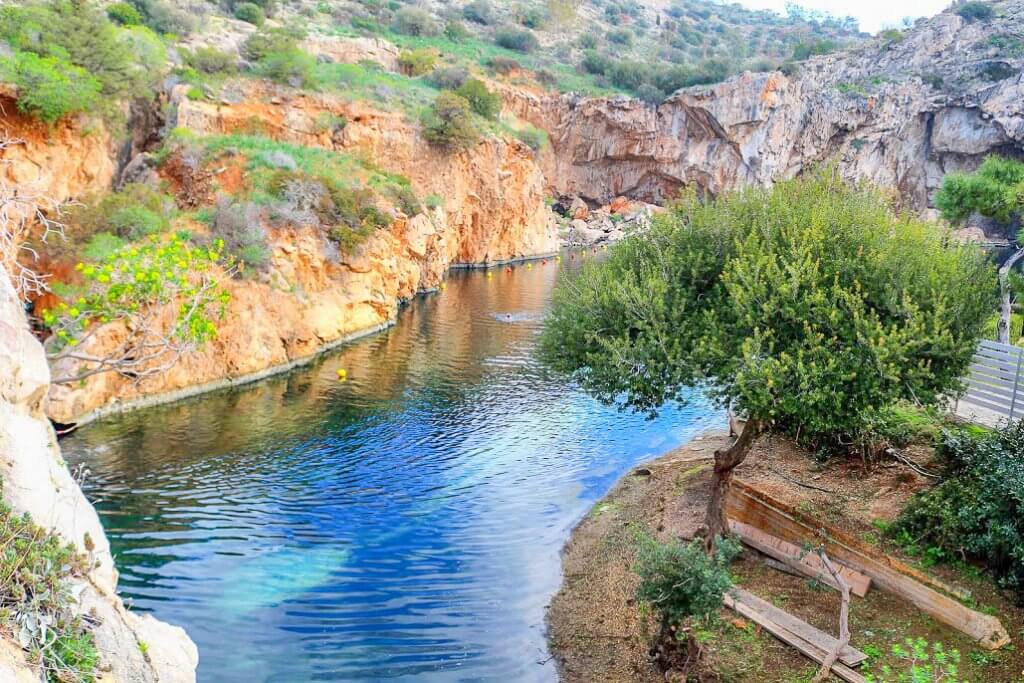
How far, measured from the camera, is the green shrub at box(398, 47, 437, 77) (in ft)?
209

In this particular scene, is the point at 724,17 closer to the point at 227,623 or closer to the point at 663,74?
the point at 663,74

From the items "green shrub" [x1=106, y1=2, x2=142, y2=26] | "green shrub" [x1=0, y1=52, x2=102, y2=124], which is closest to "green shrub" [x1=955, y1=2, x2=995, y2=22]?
"green shrub" [x1=106, y1=2, x2=142, y2=26]

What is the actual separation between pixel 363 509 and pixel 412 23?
71128 millimetres

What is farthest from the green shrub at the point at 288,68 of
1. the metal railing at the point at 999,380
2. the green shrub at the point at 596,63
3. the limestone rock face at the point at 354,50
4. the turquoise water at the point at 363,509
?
the green shrub at the point at 596,63

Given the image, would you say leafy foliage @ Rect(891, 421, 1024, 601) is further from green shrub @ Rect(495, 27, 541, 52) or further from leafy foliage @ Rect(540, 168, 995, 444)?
green shrub @ Rect(495, 27, 541, 52)

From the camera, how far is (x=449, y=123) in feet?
165

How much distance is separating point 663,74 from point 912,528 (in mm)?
77106

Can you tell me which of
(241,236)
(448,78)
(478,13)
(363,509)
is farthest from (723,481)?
(478,13)

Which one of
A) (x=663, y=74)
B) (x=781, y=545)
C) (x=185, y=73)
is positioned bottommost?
(x=781, y=545)

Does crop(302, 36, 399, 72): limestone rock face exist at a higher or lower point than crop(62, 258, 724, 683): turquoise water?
higher

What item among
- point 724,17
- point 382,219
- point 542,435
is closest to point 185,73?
point 382,219

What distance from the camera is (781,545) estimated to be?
534 inches

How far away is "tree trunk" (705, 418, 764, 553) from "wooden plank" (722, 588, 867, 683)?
4.63 ft

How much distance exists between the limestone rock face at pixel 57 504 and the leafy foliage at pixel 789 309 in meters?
8.28
